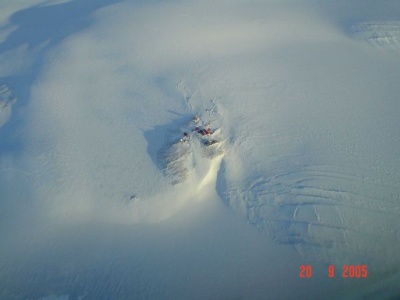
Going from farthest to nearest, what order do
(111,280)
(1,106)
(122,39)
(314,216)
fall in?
(122,39), (1,106), (314,216), (111,280)

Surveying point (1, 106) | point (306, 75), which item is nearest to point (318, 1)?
point (306, 75)

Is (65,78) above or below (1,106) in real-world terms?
above

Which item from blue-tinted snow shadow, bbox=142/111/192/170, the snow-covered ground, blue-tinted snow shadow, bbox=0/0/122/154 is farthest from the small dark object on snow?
blue-tinted snow shadow, bbox=0/0/122/154

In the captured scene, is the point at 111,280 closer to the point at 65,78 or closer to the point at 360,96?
the point at 65,78

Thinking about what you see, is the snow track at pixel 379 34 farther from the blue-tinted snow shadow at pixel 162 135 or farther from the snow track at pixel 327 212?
the blue-tinted snow shadow at pixel 162 135
